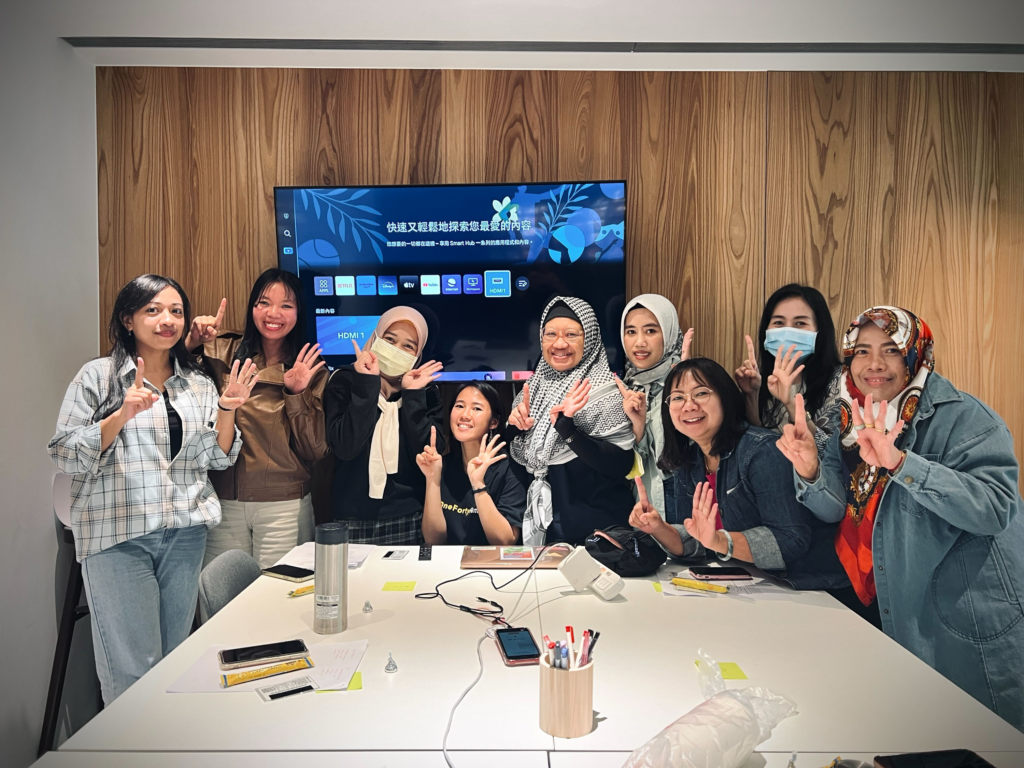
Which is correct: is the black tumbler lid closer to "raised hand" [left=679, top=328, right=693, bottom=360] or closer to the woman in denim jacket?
the woman in denim jacket

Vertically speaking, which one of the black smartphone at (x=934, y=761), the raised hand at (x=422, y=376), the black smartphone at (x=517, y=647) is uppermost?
the raised hand at (x=422, y=376)

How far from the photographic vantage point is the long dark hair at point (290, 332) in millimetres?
3023

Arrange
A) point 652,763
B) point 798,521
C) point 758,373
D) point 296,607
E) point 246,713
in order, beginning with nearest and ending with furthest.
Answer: point 652,763
point 246,713
point 296,607
point 798,521
point 758,373

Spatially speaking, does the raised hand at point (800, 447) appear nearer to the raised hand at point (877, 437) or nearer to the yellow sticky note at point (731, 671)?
the raised hand at point (877, 437)

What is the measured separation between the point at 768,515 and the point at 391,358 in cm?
170

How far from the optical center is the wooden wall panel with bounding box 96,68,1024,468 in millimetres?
3203

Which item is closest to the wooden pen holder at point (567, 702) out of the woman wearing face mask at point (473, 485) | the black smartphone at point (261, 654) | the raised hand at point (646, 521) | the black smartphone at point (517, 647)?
the black smartphone at point (517, 647)

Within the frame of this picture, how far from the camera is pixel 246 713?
1406 millimetres

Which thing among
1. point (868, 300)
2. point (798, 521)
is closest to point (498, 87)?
point (868, 300)

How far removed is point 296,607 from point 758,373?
2103 mm

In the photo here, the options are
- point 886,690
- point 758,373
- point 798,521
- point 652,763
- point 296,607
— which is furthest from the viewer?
point 758,373

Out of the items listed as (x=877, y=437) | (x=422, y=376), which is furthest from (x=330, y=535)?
(x=877, y=437)

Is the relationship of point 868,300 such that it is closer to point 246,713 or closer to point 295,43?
point 295,43

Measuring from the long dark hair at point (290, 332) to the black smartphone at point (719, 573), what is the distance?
6.23 feet
